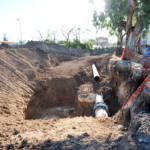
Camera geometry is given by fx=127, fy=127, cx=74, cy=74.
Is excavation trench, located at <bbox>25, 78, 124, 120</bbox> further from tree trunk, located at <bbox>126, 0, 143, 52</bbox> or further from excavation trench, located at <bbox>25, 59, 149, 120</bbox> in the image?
tree trunk, located at <bbox>126, 0, 143, 52</bbox>

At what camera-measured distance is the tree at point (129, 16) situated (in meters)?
8.19

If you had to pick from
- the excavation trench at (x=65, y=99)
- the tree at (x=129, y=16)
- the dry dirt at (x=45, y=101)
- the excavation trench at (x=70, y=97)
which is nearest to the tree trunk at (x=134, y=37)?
the tree at (x=129, y=16)

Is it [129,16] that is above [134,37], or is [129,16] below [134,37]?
above

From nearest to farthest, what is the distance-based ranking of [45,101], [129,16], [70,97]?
[45,101]
[70,97]
[129,16]

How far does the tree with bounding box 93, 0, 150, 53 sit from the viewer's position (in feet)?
26.9

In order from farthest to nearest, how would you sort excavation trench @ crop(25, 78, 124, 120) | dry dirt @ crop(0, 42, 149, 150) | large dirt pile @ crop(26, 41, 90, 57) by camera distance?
large dirt pile @ crop(26, 41, 90, 57) → excavation trench @ crop(25, 78, 124, 120) → dry dirt @ crop(0, 42, 149, 150)

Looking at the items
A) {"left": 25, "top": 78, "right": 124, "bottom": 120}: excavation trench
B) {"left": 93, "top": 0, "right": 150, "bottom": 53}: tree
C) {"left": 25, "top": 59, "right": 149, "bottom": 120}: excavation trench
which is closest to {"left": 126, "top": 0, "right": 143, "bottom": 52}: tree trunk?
{"left": 93, "top": 0, "right": 150, "bottom": 53}: tree

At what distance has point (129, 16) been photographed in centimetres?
943

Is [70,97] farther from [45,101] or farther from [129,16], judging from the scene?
[129,16]

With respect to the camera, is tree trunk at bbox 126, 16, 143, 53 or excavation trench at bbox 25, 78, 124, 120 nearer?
excavation trench at bbox 25, 78, 124, 120

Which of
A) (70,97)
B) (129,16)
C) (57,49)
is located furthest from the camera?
(57,49)

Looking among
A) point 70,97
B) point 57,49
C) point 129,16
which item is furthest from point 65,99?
point 57,49

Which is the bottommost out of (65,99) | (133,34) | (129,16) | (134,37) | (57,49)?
(65,99)

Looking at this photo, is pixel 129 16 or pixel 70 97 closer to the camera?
pixel 70 97
